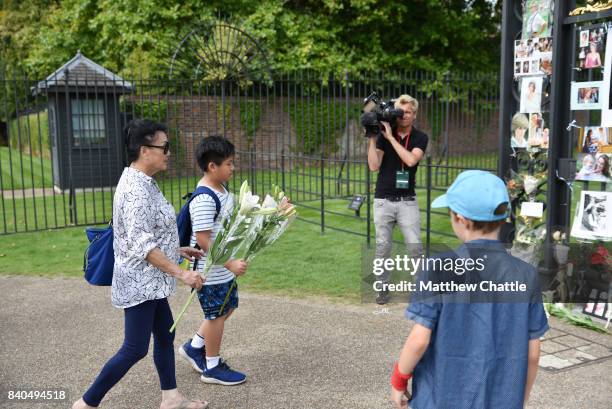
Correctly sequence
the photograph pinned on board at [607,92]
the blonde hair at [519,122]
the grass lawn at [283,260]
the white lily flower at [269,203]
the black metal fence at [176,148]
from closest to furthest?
the white lily flower at [269,203], the photograph pinned on board at [607,92], the blonde hair at [519,122], the grass lawn at [283,260], the black metal fence at [176,148]

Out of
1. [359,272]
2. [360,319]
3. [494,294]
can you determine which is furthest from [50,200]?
[494,294]

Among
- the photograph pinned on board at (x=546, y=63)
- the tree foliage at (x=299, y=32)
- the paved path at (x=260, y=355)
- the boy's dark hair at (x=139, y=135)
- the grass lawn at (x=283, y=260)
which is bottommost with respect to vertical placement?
the paved path at (x=260, y=355)

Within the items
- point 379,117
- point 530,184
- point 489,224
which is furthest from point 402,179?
point 489,224

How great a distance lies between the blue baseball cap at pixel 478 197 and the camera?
6.48 ft

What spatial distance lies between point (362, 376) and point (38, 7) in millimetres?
26502

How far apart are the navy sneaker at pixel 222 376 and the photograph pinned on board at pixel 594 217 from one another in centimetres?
295

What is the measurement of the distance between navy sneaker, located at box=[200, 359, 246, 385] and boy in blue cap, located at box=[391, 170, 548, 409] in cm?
203

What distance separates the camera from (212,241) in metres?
3.62

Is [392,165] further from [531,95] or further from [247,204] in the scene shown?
[247,204]

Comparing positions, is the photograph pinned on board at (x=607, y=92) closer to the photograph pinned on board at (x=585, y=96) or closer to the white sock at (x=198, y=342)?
the photograph pinned on board at (x=585, y=96)

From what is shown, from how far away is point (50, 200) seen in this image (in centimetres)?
1284

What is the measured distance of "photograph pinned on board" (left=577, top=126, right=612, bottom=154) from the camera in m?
4.58

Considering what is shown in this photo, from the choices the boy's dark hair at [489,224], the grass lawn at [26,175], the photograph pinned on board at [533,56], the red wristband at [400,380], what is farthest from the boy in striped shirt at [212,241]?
the grass lawn at [26,175]

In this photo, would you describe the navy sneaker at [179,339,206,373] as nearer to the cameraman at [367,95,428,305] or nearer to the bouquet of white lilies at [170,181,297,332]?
the bouquet of white lilies at [170,181,297,332]
